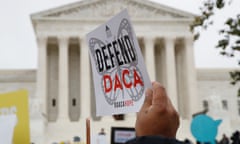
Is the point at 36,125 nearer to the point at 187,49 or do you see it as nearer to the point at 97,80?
the point at 187,49

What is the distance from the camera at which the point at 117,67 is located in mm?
3820

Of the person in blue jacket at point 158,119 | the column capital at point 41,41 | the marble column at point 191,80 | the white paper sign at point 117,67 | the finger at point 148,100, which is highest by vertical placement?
the column capital at point 41,41

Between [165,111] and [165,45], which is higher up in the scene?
[165,45]

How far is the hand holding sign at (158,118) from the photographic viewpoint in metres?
1.84

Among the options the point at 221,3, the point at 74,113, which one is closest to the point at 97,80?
the point at 221,3

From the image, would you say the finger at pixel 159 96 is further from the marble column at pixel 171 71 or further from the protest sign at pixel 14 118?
the marble column at pixel 171 71

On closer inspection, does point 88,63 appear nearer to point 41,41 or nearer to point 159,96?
point 41,41

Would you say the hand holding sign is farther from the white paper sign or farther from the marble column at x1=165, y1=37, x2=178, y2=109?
the marble column at x1=165, y1=37, x2=178, y2=109

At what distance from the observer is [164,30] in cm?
5241

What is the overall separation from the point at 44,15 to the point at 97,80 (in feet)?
156

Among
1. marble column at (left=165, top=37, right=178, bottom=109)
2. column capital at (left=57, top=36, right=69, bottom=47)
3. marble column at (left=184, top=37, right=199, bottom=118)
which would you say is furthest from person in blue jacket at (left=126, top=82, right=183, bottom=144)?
column capital at (left=57, top=36, right=69, bottom=47)

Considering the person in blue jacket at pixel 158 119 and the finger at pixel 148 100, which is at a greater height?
the finger at pixel 148 100

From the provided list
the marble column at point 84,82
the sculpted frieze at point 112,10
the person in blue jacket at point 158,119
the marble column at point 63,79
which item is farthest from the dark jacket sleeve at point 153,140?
the sculpted frieze at point 112,10

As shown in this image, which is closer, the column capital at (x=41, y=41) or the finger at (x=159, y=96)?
the finger at (x=159, y=96)
